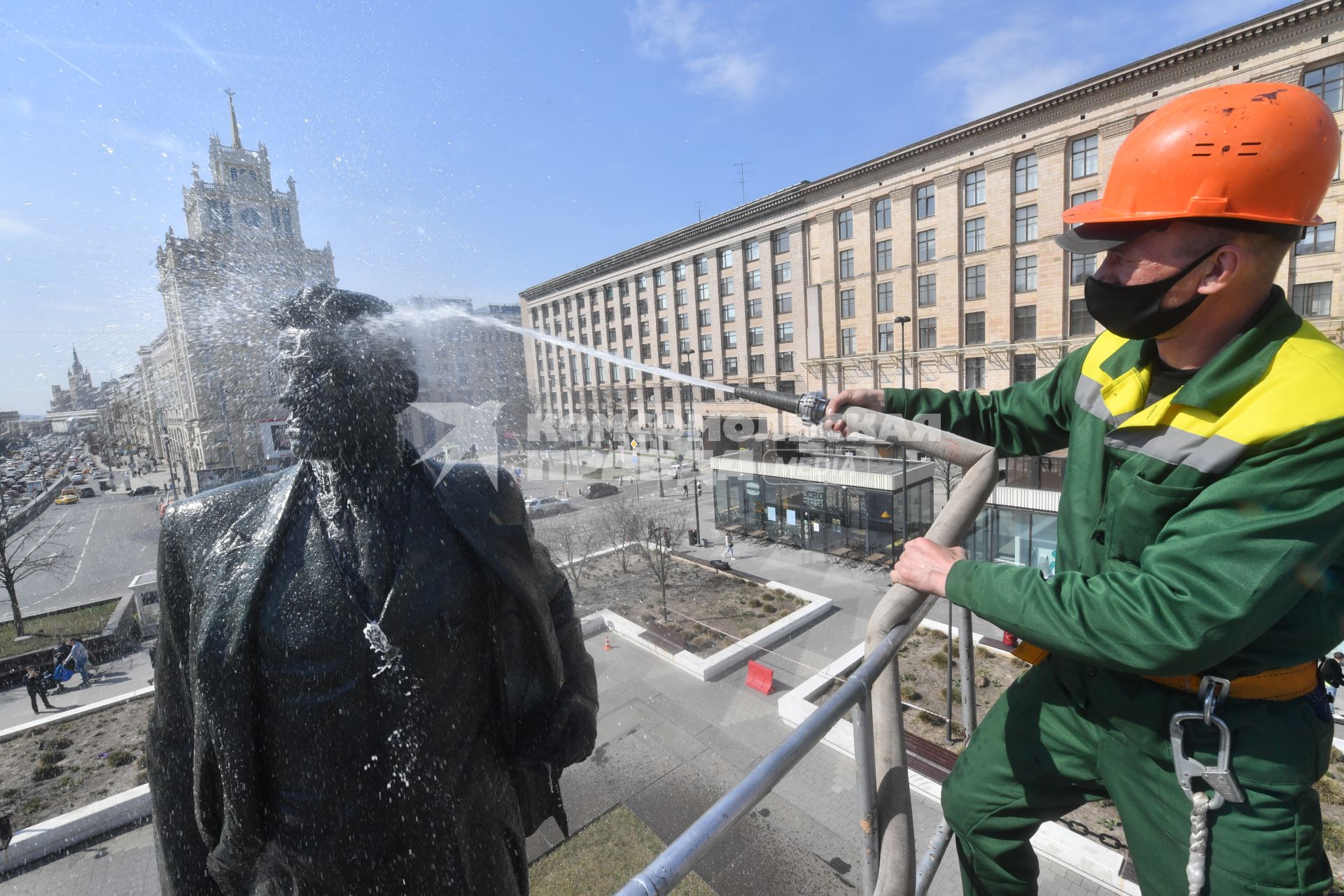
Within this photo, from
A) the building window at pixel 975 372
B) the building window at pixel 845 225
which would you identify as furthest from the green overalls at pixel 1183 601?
the building window at pixel 845 225

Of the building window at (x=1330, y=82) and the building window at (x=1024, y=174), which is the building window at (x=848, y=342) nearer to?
the building window at (x=1024, y=174)

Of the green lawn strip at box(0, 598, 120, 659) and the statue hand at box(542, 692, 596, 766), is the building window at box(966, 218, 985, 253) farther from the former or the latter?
the green lawn strip at box(0, 598, 120, 659)

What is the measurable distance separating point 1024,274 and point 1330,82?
1168 cm

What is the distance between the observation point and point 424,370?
9.68ft

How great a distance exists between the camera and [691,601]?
22547 mm

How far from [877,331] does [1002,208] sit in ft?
30.2

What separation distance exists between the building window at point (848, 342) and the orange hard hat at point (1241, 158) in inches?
1545

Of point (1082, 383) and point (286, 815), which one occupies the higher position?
point (1082, 383)

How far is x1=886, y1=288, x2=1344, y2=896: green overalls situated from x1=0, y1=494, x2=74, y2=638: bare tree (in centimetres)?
2900

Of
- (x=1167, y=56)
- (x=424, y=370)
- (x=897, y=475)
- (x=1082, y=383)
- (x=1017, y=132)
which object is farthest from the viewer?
(x=1017, y=132)

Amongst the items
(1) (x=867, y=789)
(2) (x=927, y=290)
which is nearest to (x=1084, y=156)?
(2) (x=927, y=290)

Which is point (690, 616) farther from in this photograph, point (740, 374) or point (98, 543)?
point (98, 543)

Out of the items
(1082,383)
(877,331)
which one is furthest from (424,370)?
(877,331)

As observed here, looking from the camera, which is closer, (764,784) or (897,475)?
(764,784)
